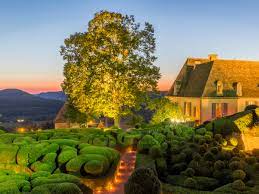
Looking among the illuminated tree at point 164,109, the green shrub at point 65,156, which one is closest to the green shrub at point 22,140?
the green shrub at point 65,156

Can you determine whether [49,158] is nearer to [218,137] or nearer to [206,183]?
[206,183]

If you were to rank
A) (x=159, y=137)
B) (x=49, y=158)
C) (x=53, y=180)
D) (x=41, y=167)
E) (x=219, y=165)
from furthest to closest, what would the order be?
(x=159, y=137) → (x=219, y=165) → (x=49, y=158) → (x=41, y=167) → (x=53, y=180)

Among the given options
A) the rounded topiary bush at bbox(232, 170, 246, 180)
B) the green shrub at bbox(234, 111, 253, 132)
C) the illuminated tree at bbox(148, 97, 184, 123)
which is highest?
the illuminated tree at bbox(148, 97, 184, 123)

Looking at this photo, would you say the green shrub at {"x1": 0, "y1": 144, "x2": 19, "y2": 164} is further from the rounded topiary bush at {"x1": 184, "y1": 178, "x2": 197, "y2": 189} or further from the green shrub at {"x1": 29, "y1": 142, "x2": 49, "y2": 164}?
the rounded topiary bush at {"x1": 184, "y1": 178, "x2": 197, "y2": 189}

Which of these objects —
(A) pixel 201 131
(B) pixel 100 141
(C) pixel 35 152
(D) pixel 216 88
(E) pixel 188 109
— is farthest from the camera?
(E) pixel 188 109

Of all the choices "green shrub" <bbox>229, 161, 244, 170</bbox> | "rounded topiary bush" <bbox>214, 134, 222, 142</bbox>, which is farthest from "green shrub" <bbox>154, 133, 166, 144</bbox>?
"green shrub" <bbox>229, 161, 244, 170</bbox>

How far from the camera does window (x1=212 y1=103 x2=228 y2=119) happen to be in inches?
1848

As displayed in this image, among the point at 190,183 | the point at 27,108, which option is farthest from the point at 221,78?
the point at 27,108

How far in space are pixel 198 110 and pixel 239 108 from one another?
4.77 m

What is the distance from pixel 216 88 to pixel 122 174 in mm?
25784

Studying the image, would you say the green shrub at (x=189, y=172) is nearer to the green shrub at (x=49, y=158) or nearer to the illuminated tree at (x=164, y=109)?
the green shrub at (x=49, y=158)

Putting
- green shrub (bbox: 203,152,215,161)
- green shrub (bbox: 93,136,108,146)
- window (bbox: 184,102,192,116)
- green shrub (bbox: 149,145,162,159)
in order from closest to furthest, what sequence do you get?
green shrub (bbox: 203,152,215,161) < green shrub (bbox: 149,145,162,159) < green shrub (bbox: 93,136,108,146) < window (bbox: 184,102,192,116)

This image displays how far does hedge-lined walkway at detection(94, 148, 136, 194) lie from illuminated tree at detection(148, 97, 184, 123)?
1064 cm

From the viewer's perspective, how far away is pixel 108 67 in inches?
1438
